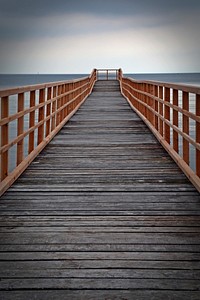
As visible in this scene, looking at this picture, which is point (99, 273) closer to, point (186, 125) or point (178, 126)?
point (186, 125)

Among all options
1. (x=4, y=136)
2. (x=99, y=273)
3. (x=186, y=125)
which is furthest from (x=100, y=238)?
(x=186, y=125)

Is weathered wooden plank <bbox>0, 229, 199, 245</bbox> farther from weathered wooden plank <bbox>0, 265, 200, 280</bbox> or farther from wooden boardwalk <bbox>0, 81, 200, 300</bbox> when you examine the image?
weathered wooden plank <bbox>0, 265, 200, 280</bbox>

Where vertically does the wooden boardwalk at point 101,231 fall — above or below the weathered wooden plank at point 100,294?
above

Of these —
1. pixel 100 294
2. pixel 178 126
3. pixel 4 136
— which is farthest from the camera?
pixel 178 126

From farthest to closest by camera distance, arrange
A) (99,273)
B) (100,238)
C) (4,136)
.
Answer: (4,136) < (100,238) < (99,273)

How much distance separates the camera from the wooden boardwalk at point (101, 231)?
268 cm

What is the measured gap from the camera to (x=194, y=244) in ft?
10.7

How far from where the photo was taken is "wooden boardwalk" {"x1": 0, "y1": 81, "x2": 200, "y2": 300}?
8.80 ft

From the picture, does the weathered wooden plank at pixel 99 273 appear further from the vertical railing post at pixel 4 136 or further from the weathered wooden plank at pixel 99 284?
the vertical railing post at pixel 4 136

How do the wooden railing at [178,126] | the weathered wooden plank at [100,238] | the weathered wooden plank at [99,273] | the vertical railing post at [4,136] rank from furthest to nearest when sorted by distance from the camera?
the wooden railing at [178,126], the vertical railing post at [4,136], the weathered wooden plank at [100,238], the weathered wooden plank at [99,273]

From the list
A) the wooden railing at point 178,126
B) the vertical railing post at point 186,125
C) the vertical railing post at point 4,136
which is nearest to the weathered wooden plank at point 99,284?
the wooden railing at point 178,126

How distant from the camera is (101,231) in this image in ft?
11.7

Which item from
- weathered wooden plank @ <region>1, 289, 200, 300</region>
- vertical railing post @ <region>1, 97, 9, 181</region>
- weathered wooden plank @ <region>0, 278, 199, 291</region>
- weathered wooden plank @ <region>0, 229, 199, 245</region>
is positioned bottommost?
weathered wooden plank @ <region>1, 289, 200, 300</region>

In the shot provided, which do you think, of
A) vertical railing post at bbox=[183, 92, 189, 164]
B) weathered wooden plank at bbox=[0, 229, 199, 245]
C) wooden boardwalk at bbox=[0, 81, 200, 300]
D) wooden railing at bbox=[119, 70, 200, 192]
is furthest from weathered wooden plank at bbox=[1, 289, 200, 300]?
vertical railing post at bbox=[183, 92, 189, 164]
